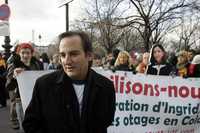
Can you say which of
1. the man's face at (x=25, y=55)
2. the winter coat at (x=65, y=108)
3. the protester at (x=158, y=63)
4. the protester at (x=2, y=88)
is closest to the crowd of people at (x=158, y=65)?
the protester at (x=158, y=63)

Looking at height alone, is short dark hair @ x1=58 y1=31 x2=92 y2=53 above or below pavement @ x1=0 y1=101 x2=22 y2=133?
above

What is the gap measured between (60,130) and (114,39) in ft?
146

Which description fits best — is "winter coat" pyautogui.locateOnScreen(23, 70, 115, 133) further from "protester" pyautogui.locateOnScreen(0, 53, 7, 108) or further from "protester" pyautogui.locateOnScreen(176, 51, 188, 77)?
"protester" pyautogui.locateOnScreen(0, 53, 7, 108)

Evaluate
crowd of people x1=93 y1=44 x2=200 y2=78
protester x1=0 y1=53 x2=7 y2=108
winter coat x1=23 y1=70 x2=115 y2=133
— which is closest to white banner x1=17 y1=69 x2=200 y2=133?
crowd of people x1=93 y1=44 x2=200 y2=78

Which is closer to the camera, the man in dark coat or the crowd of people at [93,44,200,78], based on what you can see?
the man in dark coat

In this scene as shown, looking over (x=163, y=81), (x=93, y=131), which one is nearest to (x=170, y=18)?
(x=163, y=81)

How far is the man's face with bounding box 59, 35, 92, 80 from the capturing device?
296 centimetres

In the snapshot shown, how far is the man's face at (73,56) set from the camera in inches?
116

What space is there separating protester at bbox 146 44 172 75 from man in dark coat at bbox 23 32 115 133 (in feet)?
17.9

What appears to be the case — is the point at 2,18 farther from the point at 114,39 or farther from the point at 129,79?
the point at 114,39

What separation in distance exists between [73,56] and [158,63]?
571 centimetres

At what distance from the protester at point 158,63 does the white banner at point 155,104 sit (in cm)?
67

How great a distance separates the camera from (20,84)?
23.8ft

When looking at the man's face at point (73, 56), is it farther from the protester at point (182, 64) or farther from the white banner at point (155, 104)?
the protester at point (182, 64)
